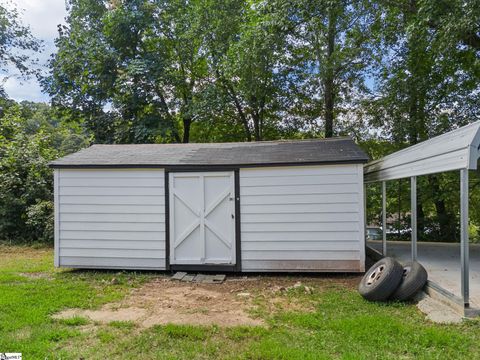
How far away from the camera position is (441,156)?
4184mm

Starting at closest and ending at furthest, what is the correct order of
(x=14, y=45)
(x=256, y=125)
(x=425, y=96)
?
(x=425, y=96) < (x=256, y=125) < (x=14, y=45)

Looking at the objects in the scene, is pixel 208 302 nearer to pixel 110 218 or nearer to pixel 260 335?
pixel 260 335

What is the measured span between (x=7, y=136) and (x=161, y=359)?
1239cm

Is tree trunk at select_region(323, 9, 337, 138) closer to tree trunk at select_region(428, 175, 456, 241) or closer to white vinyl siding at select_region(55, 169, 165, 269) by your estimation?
tree trunk at select_region(428, 175, 456, 241)

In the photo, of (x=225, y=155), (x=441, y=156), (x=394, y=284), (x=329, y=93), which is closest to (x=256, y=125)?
(x=329, y=93)

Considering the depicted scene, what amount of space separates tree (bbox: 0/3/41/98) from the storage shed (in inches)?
550

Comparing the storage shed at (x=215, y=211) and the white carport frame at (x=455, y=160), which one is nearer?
the white carport frame at (x=455, y=160)

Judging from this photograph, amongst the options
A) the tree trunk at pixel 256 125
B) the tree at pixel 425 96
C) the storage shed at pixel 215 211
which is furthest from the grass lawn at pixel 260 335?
the tree trunk at pixel 256 125

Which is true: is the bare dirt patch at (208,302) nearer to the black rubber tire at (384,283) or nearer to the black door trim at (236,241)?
the black door trim at (236,241)

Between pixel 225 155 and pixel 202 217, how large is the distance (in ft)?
4.27

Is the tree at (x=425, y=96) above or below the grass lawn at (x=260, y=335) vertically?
above

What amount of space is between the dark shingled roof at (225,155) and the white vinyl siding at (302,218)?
16 cm

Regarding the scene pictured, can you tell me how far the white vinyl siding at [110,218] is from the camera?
6.34 meters

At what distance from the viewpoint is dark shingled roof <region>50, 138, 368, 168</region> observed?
238 inches
